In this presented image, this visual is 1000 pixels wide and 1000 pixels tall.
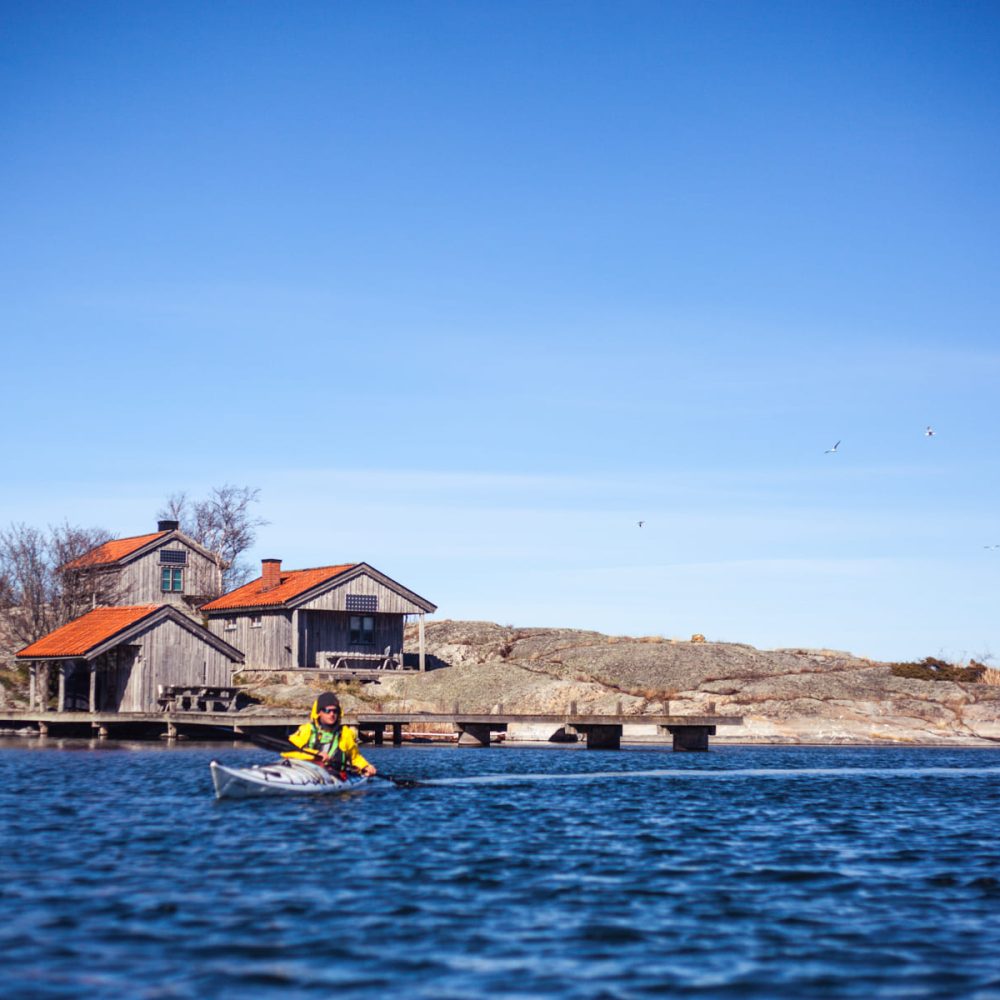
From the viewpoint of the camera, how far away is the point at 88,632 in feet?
183

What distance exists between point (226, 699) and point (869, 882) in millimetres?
41449

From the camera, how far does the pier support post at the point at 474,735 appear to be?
Answer: 55.9 m

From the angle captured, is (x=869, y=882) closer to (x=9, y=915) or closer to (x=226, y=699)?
(x=9, y=915)

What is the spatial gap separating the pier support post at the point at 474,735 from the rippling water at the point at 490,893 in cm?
2091

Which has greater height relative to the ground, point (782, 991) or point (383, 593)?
point (383, 593)

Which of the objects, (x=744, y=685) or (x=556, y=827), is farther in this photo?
(x=744, y=685)

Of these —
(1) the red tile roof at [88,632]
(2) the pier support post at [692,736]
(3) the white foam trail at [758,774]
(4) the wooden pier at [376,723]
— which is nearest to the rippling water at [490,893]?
→ (3) the white foam trail at [758,774]

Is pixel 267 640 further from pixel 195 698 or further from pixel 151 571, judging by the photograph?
pixel 195 698

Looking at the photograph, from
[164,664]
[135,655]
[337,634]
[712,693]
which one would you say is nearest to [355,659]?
[337,634]

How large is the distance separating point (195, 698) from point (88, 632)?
5.44 metres

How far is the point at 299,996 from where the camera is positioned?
12102 millimetres

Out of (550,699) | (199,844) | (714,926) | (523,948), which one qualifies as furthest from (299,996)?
(550,699)

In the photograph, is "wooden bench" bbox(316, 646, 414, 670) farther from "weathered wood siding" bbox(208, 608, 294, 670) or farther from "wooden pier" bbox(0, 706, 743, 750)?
"wooden pier" bbox(0, 706, 743, 750)

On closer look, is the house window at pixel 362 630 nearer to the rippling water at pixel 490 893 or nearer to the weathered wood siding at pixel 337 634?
the weathered wood siding at pixel 337 634
